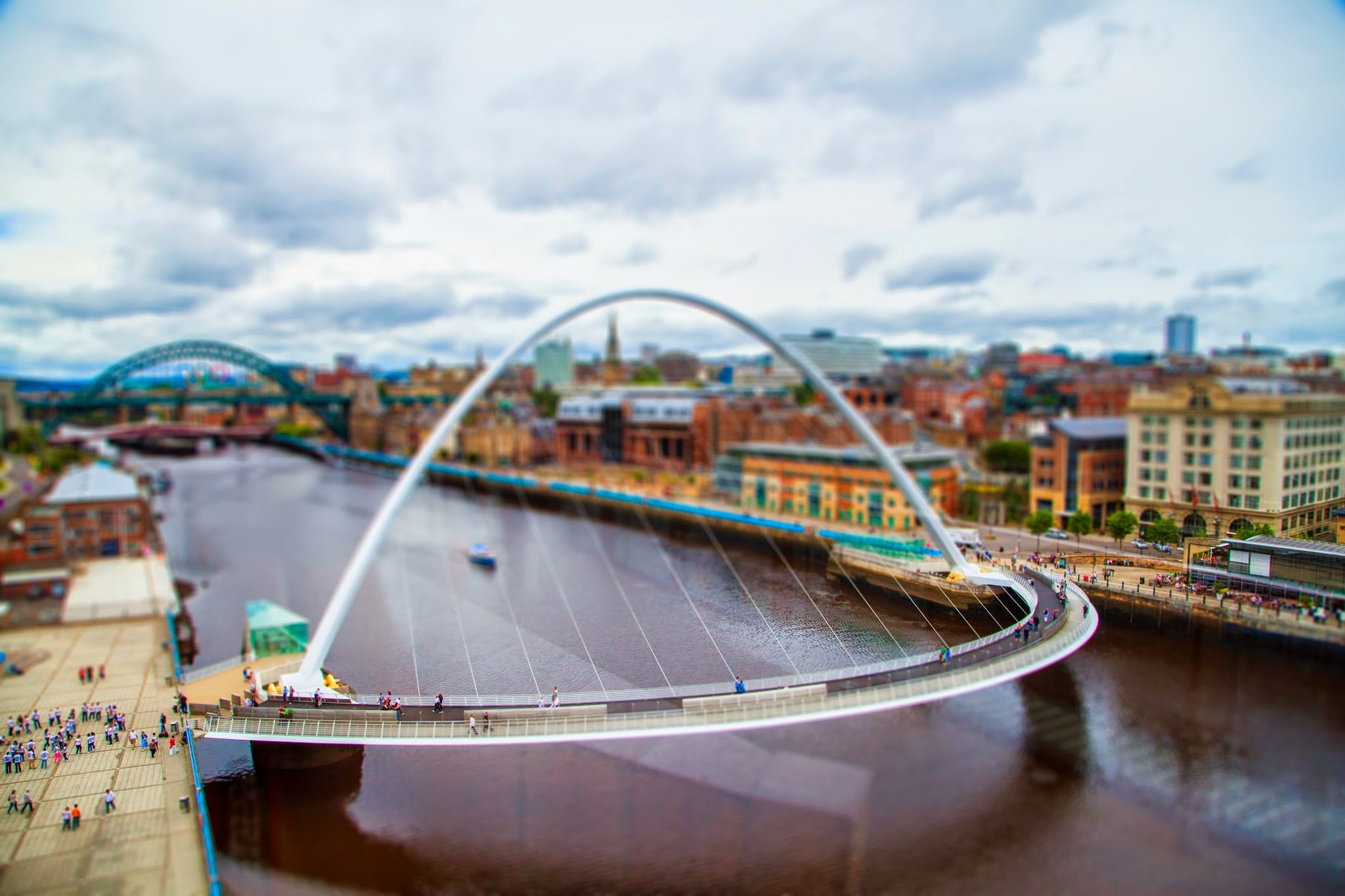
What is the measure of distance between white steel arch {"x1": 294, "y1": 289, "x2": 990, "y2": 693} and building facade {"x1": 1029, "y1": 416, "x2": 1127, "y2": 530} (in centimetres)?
664

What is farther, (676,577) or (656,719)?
(676,577)

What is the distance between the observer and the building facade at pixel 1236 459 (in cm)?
1897

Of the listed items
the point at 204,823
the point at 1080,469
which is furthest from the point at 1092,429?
the point at 204,823

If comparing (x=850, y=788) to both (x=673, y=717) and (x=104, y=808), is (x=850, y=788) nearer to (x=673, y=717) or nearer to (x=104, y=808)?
(x=673, y=717)

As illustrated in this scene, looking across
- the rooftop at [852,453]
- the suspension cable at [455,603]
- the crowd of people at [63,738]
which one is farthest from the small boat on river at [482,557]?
the crowd of people at [63,738]

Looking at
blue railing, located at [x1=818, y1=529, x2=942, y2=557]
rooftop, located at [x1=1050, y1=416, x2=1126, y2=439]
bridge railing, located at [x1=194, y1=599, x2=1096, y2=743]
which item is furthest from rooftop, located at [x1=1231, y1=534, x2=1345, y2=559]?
rooftop, located at [x1=1050, y1=416, x2=1126, y2=439]

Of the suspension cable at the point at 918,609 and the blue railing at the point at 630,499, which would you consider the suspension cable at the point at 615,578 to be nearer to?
the blue railing at the point at 630,499

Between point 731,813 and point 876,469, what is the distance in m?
21.9

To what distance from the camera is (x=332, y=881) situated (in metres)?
12.7

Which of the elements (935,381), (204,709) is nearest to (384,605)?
(204,709)

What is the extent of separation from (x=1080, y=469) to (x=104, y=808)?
27898 mm

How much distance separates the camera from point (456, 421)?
23.8 meters

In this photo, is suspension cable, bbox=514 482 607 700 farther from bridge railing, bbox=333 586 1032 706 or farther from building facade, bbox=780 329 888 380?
building facade, bbox=780 329 888 380

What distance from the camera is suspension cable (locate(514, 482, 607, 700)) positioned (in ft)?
62.8
